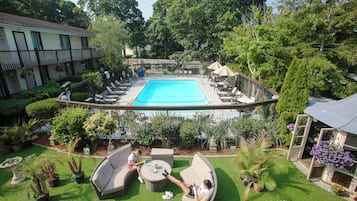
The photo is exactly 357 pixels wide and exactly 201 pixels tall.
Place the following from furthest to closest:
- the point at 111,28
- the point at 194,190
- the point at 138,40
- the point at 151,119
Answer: the point at 138,40, the point at 111,28, the point at 151,119, the point at 194,190

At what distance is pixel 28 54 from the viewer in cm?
1191

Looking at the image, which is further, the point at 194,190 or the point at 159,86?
the point at 159,86

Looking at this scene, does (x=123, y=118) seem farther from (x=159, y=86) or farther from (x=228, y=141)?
(x=159, y=86)

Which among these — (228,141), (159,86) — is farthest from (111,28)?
(228,141)

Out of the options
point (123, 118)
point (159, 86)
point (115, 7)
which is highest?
point (115, 7)

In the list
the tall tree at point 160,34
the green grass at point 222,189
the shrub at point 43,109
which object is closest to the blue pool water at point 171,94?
the shrub at point 43,109

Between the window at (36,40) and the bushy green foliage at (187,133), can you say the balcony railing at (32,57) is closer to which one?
the window at (36,40)

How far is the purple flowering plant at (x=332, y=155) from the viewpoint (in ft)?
14.8

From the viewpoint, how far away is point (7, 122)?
8.39 metres

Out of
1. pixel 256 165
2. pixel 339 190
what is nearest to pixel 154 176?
pixel 256 165

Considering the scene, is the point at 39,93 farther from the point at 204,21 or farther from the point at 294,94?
the point at 204,21

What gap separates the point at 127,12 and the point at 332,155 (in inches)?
1830

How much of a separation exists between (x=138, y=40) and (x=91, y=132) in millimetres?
36670

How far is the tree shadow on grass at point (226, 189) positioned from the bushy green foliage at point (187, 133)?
62.0 inches
